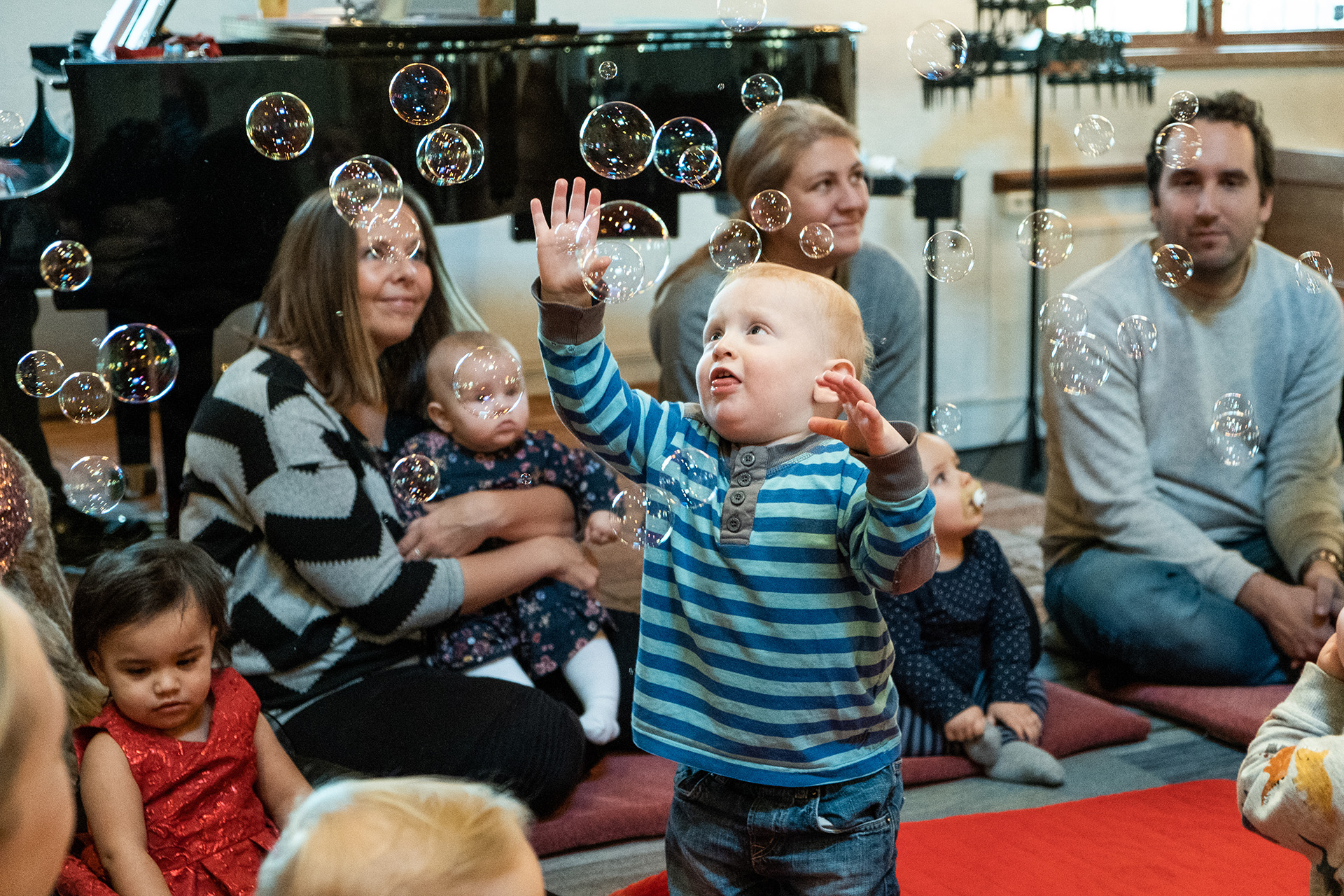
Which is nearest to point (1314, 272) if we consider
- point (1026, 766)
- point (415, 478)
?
point (1026, 766)

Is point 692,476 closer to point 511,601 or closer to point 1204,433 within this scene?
point 511,601

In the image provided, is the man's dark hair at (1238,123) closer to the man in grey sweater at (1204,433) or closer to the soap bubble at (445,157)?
the man in grey sweater at (1204,433)

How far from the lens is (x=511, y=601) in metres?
2.06

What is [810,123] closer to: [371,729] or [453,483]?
[453,483]

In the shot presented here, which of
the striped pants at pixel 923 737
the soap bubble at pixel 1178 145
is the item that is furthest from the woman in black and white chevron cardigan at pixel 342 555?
the soap bubble at pixel 1178 145

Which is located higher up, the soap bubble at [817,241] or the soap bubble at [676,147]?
the soap bubble at [676,147]

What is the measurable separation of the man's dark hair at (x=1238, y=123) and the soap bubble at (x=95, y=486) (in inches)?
73.4

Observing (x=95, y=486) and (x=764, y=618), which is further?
(x=95, y=486)

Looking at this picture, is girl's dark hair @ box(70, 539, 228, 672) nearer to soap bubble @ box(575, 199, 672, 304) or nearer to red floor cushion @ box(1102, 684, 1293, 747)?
soap bubble @ box(575, 199, 672, 304)

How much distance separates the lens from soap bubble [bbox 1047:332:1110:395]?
6.75 feet

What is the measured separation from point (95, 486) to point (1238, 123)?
2.08 m

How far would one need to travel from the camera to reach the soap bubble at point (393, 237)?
1963mm

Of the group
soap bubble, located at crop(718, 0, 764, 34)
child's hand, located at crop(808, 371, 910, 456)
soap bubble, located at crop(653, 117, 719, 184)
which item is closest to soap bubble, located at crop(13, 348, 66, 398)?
soap bubble, located at crop(653, 117, 719, 184)

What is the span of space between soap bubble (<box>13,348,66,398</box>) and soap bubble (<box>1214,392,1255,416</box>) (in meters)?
1.86
